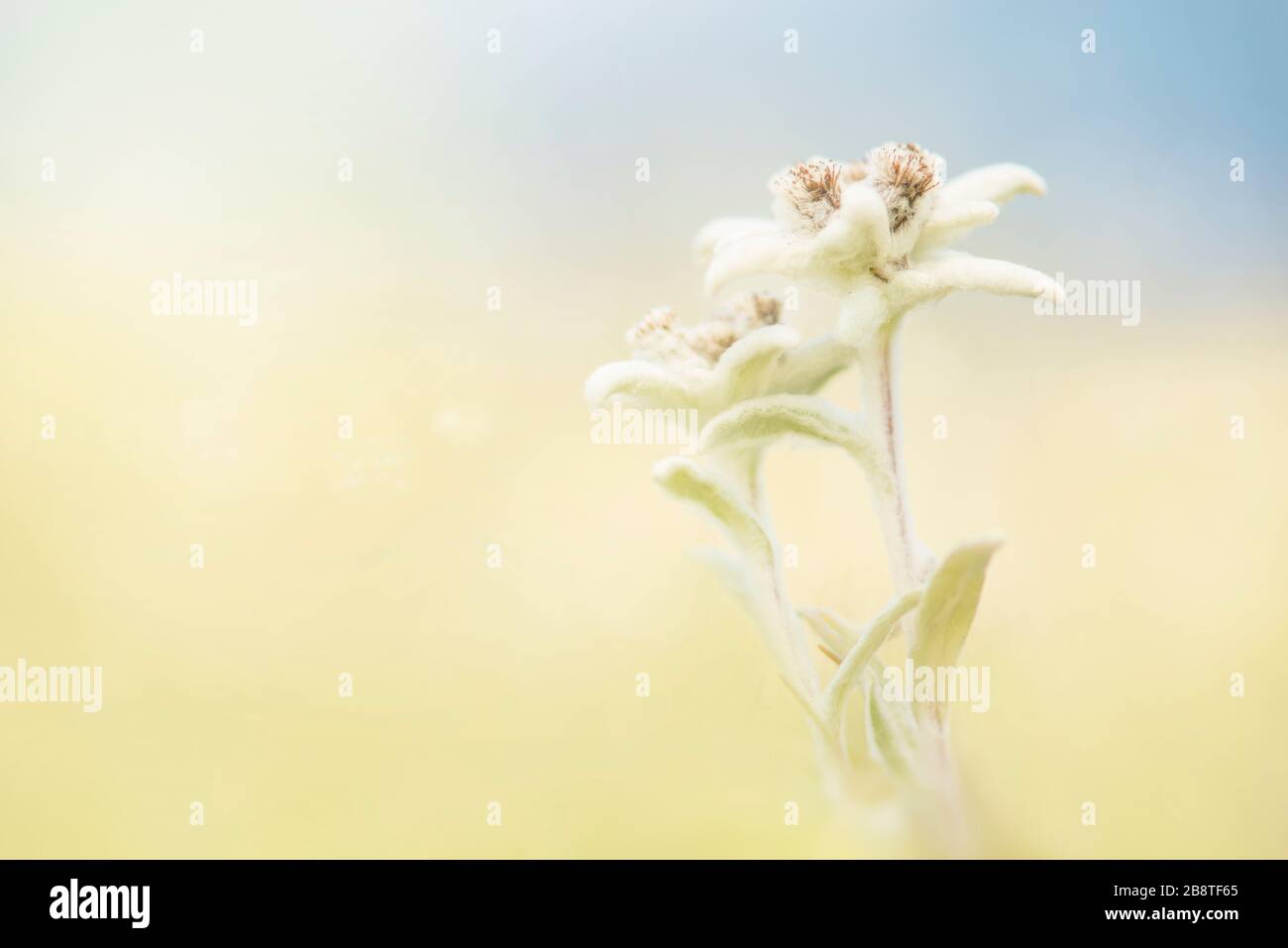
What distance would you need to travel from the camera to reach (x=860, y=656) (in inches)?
53.4

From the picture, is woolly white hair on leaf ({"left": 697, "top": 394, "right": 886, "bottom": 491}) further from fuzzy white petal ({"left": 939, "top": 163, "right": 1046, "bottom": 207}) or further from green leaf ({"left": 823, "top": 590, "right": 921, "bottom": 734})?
fuzzy white petal ({"left": 939, "top": 163, "right": 1046, "bottom": 207})

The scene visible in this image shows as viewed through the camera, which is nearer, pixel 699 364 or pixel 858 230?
pixel 858 230

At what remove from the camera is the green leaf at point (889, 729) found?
1.42 metres

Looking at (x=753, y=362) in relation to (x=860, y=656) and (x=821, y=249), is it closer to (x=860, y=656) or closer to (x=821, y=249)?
(x=821, y=249)

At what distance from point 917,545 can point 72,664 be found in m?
1.88

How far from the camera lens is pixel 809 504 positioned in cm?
228

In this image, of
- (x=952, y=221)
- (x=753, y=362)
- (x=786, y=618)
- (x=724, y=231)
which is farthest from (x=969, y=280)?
(x=786, y=618)

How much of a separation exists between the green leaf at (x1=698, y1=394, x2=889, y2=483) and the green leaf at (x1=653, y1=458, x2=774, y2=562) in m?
0.04

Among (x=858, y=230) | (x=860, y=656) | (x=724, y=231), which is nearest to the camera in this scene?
(x=858, y=230)

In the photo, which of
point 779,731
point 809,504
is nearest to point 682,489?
point 779,731

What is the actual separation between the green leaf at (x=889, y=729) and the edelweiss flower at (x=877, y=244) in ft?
1.70

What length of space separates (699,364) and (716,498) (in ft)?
0.67

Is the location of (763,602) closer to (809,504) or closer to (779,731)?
(779,731)

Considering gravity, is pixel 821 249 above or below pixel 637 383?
above
